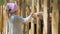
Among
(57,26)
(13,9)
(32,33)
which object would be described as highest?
(13,9)

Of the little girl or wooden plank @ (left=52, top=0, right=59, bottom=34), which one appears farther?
the little girl

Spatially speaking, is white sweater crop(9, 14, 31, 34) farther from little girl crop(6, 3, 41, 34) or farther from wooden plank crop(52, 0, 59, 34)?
wooden plank crop(52, 0, 59, 34)

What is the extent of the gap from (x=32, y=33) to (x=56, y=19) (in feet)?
2.35

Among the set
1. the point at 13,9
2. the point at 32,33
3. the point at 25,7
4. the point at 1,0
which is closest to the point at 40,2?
the point at 13,9

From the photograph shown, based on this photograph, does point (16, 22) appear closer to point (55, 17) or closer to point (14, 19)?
point (14, 19)

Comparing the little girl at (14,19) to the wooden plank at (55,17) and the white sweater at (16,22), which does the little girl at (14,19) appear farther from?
the wooden plank at (55,17)

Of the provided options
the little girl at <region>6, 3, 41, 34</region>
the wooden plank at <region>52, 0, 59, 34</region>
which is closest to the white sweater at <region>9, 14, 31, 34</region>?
the little girl at <region>6, 3, 41, 34</region>

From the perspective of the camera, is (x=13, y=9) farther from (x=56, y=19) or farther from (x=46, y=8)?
(x=56, y=19)

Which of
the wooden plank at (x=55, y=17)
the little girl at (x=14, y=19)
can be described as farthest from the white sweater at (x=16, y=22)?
the wooden plank at (x=55, y=17)

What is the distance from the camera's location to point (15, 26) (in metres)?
1.84

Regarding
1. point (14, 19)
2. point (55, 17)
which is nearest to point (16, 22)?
point (14, 19)

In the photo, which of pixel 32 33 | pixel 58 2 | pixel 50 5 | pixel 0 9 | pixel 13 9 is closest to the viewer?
pixel 58 2

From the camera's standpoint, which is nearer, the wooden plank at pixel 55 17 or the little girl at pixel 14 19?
the wooden plank at pixel 55 17

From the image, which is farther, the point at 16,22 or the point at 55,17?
the point at 16,22
